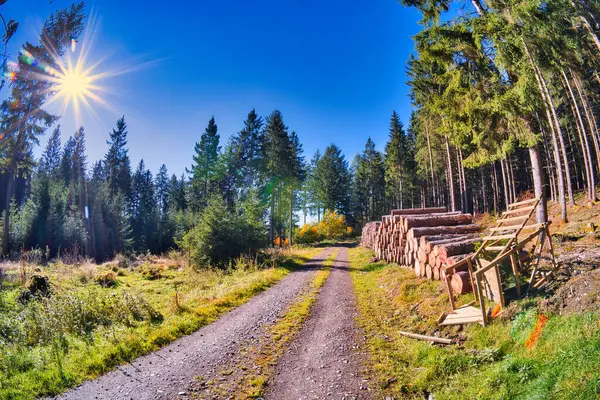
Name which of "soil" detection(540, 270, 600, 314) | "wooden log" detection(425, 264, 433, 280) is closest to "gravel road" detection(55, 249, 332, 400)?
"wooden log" detection(425, 264, 433, 280)

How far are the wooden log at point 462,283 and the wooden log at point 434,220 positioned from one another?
529 centimetres

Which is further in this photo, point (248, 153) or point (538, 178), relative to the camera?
point (248, 153)

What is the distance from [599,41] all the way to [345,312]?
12.5 m

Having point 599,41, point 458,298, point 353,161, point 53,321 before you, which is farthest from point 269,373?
point 353,161

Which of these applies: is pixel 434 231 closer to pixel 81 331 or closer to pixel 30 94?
pixel 81 331

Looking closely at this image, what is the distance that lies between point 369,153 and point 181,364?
5691 cm

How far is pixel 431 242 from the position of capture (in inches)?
371

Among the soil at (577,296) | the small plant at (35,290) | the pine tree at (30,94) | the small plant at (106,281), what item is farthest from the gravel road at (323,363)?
the pine tree at (30,94)

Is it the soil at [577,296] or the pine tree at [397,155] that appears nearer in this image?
the soil at [577,296]

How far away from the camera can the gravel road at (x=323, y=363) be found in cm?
409

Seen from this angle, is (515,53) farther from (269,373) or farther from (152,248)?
(152,248)

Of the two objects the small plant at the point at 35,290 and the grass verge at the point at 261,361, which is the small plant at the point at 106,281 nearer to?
the small plant at the point at 35,290

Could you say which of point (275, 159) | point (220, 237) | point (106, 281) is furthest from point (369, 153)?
point (106, 281)

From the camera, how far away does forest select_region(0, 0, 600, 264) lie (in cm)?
980
